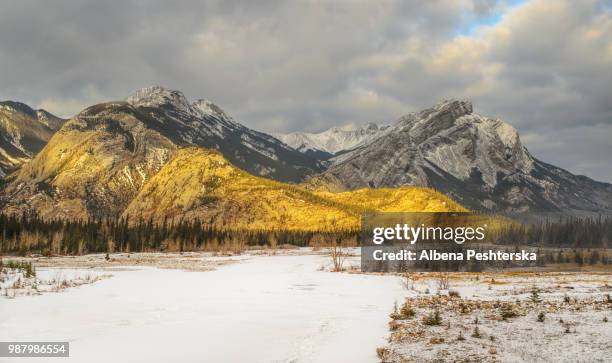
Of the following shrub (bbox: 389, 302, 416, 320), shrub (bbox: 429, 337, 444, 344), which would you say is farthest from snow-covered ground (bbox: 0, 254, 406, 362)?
shrub (bbox: 429, 337, 444, 344)

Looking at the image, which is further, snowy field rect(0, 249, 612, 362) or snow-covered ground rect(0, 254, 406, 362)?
snow-covered ground rect(0, 254, 406, 362)

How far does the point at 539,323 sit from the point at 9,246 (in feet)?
390

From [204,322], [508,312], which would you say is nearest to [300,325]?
[204,322]

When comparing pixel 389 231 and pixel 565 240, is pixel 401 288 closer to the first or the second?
pixel 389 231

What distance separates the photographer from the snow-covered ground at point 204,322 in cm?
1838

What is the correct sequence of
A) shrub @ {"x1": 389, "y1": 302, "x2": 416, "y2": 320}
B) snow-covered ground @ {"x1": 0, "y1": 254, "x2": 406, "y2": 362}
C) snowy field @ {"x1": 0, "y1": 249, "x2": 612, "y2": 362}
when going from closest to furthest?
1. snowy field @ {"x1": 0, "y1": 249, "x2": 612, "y2": 362}
2. snow-covered ground @ {"x1": 0, "y1": 254, "x2": 406, "y2": 362}
3. shrub @ {"x1": 389, "y1": 302, "x2": 416, "y2": 320}

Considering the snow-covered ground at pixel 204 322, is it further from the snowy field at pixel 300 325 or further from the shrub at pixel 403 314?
the shrub at pixel 403 314

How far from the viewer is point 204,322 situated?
2481cm

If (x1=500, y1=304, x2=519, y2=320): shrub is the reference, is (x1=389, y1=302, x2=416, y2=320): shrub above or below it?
below

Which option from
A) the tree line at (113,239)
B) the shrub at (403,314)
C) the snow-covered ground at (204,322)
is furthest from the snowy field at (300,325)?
the tree line at (113,239)

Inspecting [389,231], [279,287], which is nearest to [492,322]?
[279,287]

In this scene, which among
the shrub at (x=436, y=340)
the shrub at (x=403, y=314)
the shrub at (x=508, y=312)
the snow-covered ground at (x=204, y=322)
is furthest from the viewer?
the shrub at (x=403, y=314)

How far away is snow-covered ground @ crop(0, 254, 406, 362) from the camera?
1838cm

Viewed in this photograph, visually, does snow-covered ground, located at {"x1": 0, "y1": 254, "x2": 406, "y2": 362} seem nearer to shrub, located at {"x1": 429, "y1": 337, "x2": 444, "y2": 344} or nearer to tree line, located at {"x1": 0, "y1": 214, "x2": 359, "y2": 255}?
shrub, located at {"x1": 429, "y1": 337, "x2": 444, "y2": 344}
